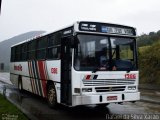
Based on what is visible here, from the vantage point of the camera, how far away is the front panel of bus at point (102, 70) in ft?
36.0

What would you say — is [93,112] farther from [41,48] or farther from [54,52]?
[41,48]

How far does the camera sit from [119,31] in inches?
467

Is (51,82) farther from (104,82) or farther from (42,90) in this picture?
(104,82)

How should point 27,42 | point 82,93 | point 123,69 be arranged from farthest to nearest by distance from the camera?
point 27,42 → point 123,69 → point 82,93

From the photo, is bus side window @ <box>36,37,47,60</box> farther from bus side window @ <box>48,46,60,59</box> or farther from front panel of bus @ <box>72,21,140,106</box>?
front panel of bus @ <box>72,21,140,106</box>

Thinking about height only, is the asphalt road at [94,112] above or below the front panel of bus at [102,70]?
below

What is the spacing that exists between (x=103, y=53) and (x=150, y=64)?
21.2 metres

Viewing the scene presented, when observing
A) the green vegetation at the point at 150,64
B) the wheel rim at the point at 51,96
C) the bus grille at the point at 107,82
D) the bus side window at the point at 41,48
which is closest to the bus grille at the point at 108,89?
the bus grille at the point at 107,82

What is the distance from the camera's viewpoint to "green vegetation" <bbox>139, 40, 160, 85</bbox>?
3022 centimetres

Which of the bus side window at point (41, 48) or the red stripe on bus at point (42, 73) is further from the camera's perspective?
the bus side window at point (41, 48)

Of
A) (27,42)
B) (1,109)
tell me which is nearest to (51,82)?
(1,109)

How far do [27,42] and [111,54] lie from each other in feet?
24.2

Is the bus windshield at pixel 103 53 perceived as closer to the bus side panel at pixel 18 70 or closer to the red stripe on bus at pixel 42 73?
the red stripe on bus at pixel 42 73

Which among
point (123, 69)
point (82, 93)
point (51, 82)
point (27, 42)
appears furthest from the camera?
point (27, 42)
